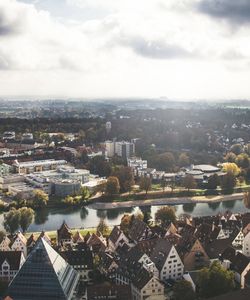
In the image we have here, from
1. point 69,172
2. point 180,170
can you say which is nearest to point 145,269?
point 69,172

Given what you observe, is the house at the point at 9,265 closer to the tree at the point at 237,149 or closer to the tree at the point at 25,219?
the tree at the point at 25,219

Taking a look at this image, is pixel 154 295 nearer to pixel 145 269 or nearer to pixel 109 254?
pixel 145 269

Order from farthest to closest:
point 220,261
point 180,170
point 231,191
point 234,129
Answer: point 234,129, point 180,170, point 231,191, point 220,261

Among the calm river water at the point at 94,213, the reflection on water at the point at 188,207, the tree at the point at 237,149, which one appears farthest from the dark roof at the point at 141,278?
the tree at the point at 237,149

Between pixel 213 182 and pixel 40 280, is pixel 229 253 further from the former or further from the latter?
pixel 213 182

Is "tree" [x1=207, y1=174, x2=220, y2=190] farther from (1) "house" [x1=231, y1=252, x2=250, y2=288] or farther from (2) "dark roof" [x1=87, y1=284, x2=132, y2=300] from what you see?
(2) "dark roof" [x1=87, y1=284, x2=132, y2=300]

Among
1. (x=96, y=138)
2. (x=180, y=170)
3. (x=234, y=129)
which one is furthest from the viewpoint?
(x=234, y=129)

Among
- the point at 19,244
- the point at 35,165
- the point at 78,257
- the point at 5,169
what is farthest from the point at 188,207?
the point at 5,169
